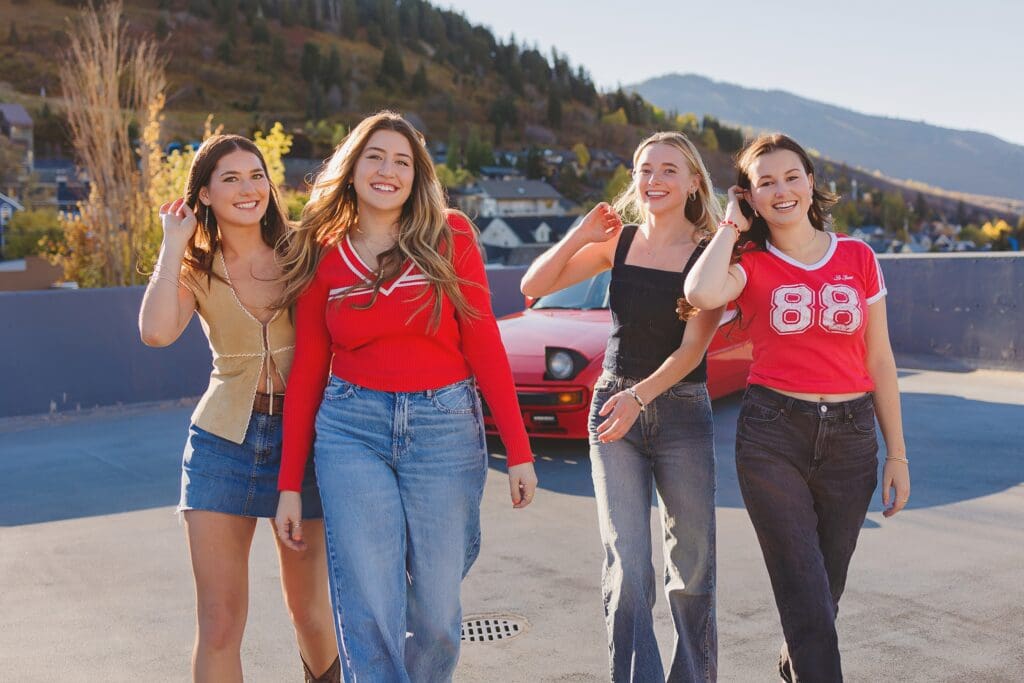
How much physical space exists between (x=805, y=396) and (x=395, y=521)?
120 centimetres

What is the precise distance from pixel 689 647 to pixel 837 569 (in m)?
0.48

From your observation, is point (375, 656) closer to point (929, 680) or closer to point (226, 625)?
point (226, 625)

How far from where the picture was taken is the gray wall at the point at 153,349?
9.08 m

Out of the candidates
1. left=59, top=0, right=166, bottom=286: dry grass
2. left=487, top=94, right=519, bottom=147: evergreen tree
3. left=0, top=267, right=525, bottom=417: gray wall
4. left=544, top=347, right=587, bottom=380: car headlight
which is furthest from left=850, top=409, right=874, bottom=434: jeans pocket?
left=487, top=94, right=519, bottom=147: evergreen tree

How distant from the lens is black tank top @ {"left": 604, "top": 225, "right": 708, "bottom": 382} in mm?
3119

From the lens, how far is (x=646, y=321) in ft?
10.3

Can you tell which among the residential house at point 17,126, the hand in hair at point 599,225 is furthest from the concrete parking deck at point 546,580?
the residential house at point 17,126

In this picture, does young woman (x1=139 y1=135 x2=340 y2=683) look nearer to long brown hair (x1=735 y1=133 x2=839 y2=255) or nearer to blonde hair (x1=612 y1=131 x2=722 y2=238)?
blonde hair (x1=612 y1=131 x2=722 y2=238)

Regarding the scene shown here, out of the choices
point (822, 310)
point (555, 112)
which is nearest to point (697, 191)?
point (822, 310)

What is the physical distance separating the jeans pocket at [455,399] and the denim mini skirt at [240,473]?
0.42m

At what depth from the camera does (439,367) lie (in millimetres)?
2750

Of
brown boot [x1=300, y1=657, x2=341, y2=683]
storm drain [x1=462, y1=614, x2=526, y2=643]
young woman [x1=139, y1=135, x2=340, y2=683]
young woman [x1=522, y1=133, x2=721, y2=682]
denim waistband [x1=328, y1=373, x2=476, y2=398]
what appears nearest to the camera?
denim waistband [x1=328, y1=373, x2=476, y2=398]

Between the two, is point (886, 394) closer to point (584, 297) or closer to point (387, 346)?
point (387, 346)

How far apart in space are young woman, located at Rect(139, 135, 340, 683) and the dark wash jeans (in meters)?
1.26
